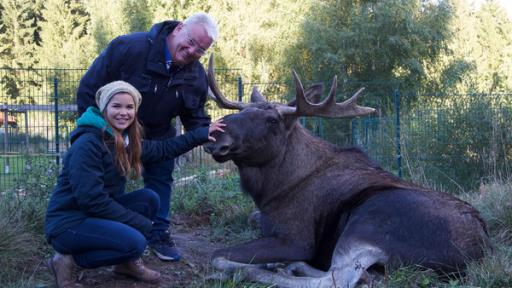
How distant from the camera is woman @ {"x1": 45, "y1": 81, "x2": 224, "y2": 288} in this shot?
14.5 ft

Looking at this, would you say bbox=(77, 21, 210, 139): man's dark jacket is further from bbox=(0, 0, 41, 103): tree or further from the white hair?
bbox=(0, 0, 41, 103): tree

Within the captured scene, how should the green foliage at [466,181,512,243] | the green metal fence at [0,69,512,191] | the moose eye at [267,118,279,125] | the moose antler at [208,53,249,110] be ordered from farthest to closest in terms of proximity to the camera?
the green metal fence at [0,69,512,191], the moose antler at [208,53,249,110], the green foliage at [466,181,512,243], the moose eye at [267,118,279,125]

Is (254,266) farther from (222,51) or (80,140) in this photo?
(222,51)

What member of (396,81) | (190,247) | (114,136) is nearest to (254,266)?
(190,247)

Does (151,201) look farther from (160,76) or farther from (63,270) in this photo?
(160,76)

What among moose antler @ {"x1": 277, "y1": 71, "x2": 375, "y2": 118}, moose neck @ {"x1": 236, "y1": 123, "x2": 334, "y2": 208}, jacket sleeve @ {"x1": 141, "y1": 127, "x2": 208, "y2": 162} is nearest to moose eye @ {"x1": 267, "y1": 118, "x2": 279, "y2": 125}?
moose antler @ {"x1": 277, "y1": 71, "x2": 375, "y2": 118}

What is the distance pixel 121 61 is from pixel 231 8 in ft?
57.4

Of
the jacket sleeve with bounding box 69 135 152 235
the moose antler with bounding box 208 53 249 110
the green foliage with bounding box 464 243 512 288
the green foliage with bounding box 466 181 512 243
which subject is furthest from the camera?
the moose antler with bounding box 208 53 249 110

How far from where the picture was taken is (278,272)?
17.5 ft

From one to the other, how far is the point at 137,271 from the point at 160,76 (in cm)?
184

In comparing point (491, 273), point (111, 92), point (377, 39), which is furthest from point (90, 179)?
point (377, 39)

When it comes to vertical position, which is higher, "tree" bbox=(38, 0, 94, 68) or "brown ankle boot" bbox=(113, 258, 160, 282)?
"tree" bbox=(38, 0, 94, 68)

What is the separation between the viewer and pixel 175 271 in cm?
555

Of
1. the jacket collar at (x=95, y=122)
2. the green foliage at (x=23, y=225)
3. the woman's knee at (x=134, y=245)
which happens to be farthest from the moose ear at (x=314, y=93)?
the green foliage at (x=23, y=225)
